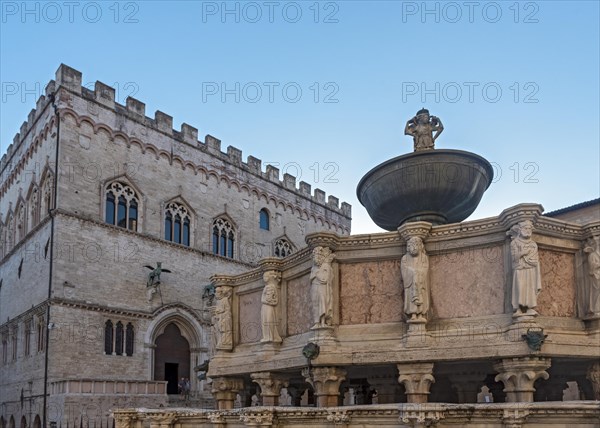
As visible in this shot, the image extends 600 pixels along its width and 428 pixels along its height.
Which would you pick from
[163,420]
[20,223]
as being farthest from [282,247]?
[163,420]

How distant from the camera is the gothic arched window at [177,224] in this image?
1140 inches

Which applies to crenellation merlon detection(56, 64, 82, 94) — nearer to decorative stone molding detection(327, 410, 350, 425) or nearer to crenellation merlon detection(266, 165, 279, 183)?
crenellation merlon detection(266, 165, 279, 183)

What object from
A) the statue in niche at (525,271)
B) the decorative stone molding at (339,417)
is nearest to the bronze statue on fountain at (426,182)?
the statue in niche at (525,271)

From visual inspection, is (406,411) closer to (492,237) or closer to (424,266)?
(424,266)

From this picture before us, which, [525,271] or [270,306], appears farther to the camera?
[270,306]

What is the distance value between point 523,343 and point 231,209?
87.1 ft

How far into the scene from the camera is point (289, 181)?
3756cm

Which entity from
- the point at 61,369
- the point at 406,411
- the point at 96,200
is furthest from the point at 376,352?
the point at 96,200

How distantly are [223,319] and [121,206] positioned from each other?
18.7m

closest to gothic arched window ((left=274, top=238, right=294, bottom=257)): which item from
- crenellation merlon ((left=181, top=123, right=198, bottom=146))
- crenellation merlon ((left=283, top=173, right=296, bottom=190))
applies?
crenellation merlon ((left=283, top=173, right=296, bottom=190))

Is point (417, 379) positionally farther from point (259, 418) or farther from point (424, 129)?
point (424, 129)

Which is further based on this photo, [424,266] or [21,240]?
[21,240]

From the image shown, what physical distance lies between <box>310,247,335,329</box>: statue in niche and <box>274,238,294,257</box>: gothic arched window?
26.8 meters

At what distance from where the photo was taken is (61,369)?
23.1 metres
